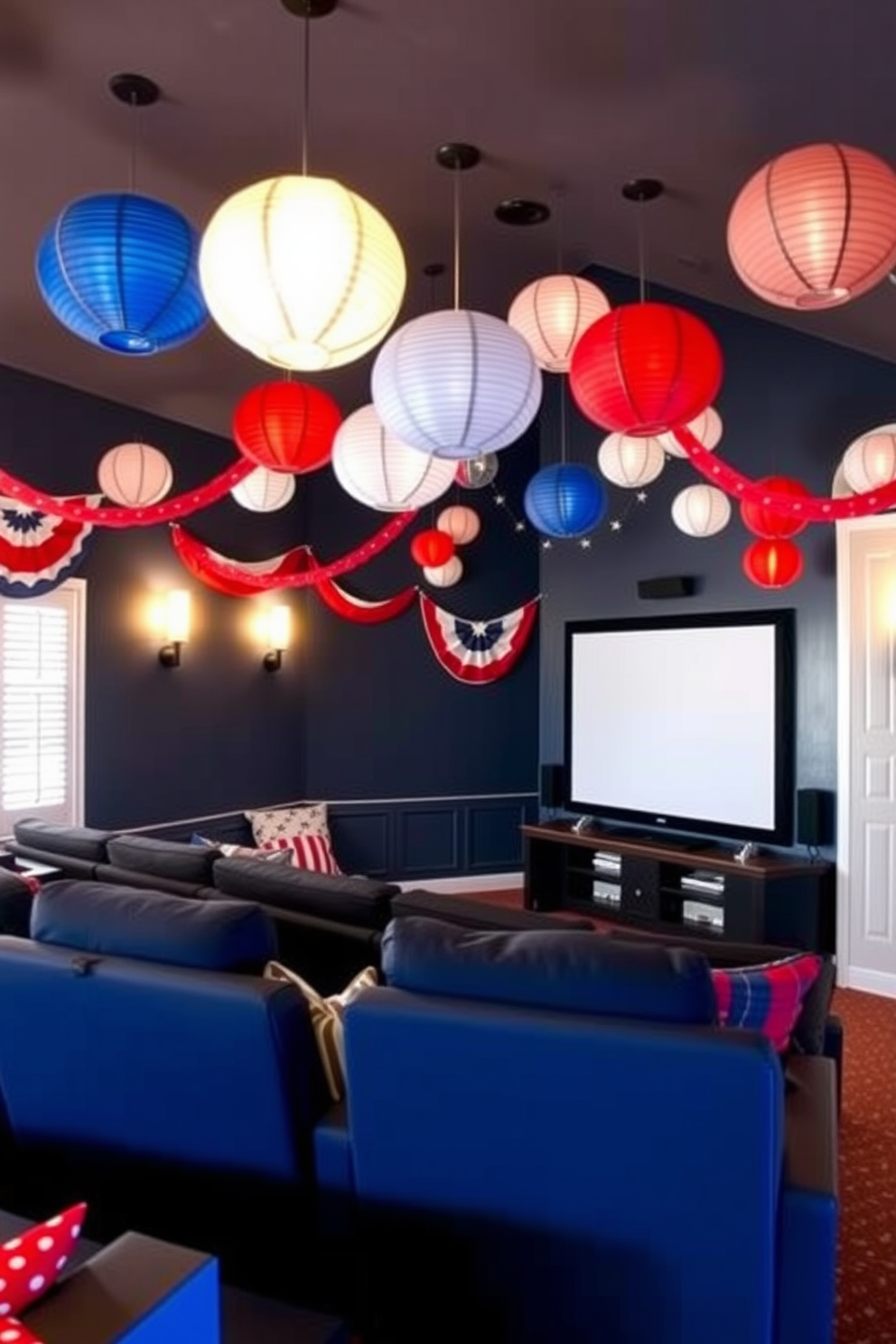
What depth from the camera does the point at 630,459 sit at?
4570 mm

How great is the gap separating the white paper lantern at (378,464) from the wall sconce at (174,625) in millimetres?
3249

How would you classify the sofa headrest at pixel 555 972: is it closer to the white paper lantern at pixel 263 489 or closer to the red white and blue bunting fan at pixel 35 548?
the white paper lantern at pixel 263 489

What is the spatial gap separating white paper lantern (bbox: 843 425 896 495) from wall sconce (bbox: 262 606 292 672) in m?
4.10

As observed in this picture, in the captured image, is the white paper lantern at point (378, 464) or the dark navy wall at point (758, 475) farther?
the dark navy wall at point (758, 475)

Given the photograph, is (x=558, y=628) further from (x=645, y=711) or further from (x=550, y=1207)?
(x=550, y=1207)

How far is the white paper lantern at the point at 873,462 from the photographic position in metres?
4.25

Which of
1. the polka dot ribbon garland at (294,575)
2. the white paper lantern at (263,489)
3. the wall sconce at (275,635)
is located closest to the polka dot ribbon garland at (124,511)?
the white paper lantern at (263,489)

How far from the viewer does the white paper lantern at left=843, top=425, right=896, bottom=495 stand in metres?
4.25

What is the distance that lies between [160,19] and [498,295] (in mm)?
3282

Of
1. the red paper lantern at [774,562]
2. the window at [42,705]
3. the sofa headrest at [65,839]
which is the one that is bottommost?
the sofa headrest at [65,839]

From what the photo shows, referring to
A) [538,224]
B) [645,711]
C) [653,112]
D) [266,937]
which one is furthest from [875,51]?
[645,711]

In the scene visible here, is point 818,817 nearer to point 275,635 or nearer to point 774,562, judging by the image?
point 774,562

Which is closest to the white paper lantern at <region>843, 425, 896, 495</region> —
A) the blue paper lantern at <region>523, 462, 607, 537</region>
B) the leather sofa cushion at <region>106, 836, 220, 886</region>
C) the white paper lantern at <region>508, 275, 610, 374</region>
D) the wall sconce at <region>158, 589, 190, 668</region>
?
the blue paper lantern at <region>523, 462, 607, 537</region>

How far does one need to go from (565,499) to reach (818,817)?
243 centimetres
